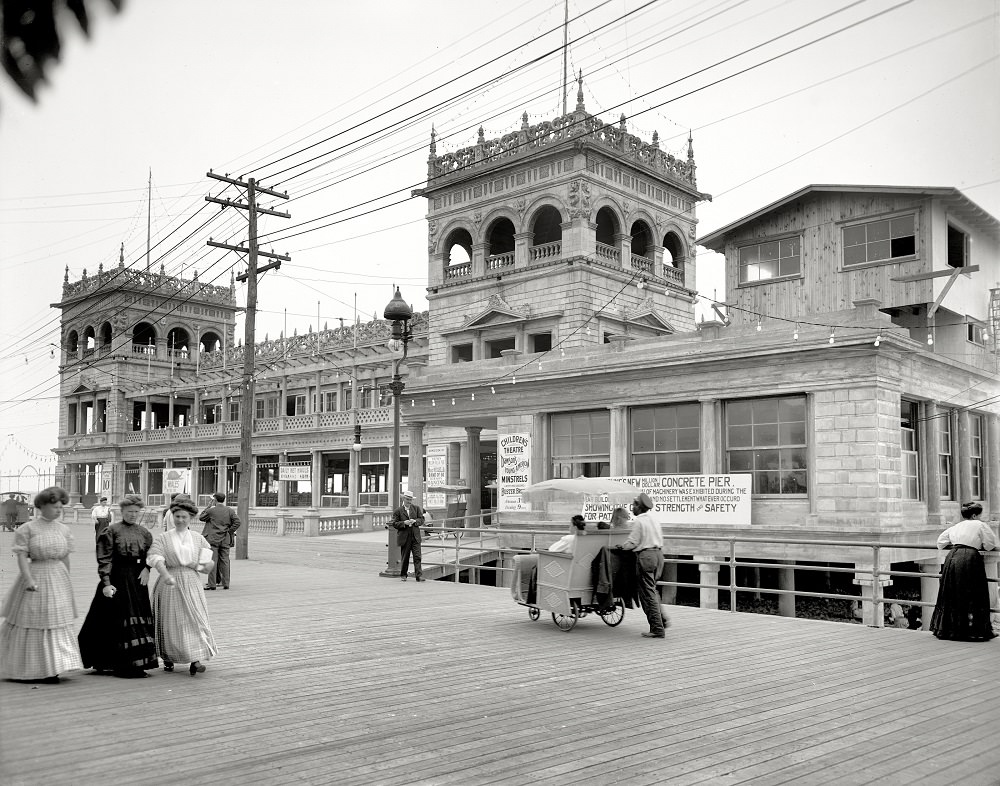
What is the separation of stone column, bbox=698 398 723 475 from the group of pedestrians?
608 inches

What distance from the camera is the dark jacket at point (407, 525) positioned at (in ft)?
62.4

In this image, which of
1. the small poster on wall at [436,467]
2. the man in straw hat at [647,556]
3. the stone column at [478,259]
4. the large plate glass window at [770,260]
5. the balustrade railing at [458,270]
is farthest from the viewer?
the balustrade railing at [458,270]

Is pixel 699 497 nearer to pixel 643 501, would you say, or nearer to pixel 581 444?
pixel 581 444

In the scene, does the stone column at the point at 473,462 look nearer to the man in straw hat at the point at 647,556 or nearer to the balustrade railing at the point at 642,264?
the balustrade railing at the point at 642,264

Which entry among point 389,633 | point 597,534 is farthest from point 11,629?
point 597,534

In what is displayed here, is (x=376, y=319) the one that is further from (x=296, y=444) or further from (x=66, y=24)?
(x=66, y=24)

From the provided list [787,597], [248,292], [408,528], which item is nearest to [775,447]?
[787,597]

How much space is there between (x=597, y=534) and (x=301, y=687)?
5095 millimetres

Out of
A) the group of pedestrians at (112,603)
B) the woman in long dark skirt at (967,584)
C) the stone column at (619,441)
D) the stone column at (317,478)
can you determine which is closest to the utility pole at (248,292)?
the stone column at (619,441)

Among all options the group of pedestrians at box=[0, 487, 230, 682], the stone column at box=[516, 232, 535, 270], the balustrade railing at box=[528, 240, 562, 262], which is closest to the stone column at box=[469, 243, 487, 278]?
the stone column at box=[516, 232, 535, 270]

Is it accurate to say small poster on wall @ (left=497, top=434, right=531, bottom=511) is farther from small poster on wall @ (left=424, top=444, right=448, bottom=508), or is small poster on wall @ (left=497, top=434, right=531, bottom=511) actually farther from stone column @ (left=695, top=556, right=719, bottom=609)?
small poster on wall @ (left=424, top=444, right=448, bottom=508)

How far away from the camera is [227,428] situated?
59.3 metres

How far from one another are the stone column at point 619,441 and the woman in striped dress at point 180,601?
1613 cm

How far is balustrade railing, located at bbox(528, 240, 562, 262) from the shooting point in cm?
3853
